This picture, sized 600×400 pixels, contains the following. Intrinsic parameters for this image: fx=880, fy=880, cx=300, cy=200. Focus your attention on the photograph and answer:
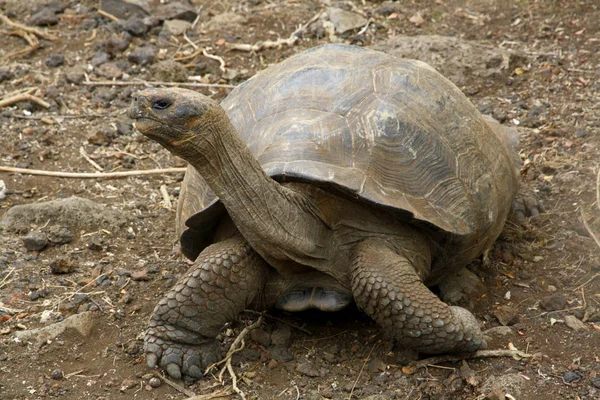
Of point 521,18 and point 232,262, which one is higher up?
point 521,18

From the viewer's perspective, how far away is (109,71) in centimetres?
728

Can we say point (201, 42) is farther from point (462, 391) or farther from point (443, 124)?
point (462, 391)

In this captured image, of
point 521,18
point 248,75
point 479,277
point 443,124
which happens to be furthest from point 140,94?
point 521,18

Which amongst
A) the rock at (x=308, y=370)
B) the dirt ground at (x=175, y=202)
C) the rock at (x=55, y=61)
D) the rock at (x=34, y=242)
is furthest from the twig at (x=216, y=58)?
the rock at (x=308, y=370)

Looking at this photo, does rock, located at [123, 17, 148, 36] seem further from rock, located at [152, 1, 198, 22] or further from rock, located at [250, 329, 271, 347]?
rock, located at [250, 329, 271, 347]

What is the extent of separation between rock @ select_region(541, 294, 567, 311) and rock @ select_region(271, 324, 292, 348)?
132cm

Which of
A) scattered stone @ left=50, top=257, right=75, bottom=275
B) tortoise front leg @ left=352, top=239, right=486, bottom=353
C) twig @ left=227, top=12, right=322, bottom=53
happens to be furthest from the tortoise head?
twig @ left=227, top=12, right=322, bottom=53

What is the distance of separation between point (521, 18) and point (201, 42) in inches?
111

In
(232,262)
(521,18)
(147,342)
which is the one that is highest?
(521,18)

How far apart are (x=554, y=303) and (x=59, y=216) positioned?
2.92 m

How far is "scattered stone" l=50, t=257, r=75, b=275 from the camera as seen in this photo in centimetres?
488

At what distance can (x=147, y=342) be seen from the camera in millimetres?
4133

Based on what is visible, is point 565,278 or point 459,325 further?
point 565,278

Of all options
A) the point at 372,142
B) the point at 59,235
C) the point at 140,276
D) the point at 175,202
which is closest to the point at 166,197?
the point at 175,202
